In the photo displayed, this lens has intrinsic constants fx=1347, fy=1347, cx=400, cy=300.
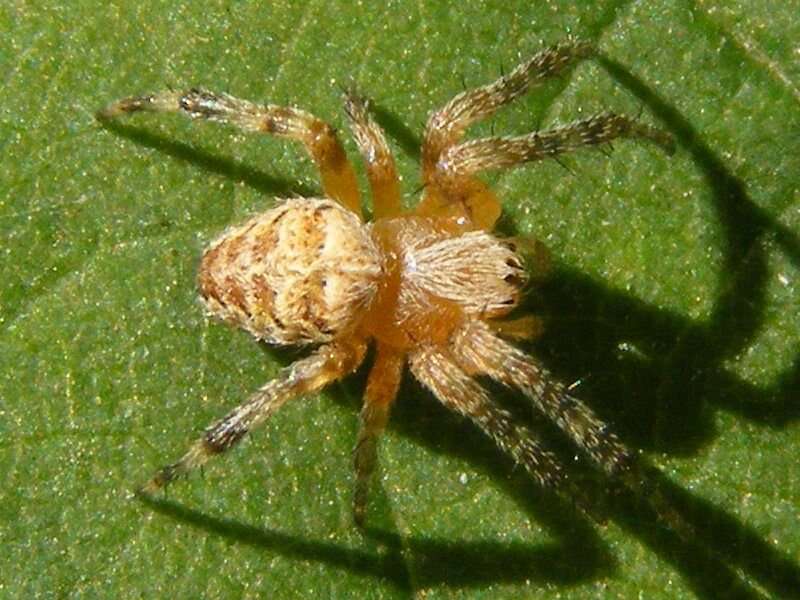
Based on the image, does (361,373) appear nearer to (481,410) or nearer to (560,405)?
(481,410)

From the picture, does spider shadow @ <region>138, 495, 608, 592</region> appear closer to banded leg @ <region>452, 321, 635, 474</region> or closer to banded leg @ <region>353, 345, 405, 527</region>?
banded leg @ <region>353, 345, 405, 527</region>

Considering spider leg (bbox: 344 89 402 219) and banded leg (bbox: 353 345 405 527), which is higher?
spider leg (bbox: 344 89 402 219)

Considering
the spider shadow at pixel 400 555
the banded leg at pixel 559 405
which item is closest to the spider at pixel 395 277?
the banded leg at pixel 559 405

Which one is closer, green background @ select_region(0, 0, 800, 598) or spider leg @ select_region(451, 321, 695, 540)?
spider leg @ select_region(451, 321, 695, 540)

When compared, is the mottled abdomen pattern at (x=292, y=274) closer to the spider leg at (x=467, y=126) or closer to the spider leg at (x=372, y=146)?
the spider leg at (x=372, y=146)

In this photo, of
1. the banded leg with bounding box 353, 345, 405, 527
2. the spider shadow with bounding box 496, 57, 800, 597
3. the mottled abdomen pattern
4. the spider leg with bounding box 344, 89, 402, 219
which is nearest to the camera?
the mottled abdomen pattern

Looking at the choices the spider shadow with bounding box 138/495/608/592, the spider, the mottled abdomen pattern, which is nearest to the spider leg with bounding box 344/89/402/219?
the spider

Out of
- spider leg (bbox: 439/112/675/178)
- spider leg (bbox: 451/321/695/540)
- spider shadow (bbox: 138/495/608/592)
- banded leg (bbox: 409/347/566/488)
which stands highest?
spider leg (bbox: 439/112/675/178)

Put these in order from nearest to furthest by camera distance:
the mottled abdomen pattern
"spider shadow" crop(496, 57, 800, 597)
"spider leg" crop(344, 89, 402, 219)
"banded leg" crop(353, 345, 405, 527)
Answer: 1. the mottled abdomen pattern
2. "banded leg" crop(353, 345, 405, 527)
3. "spider leg" crop(344, 89, 402, 219)
4. "spider shadow" crop(496, 57, 800, 597)
